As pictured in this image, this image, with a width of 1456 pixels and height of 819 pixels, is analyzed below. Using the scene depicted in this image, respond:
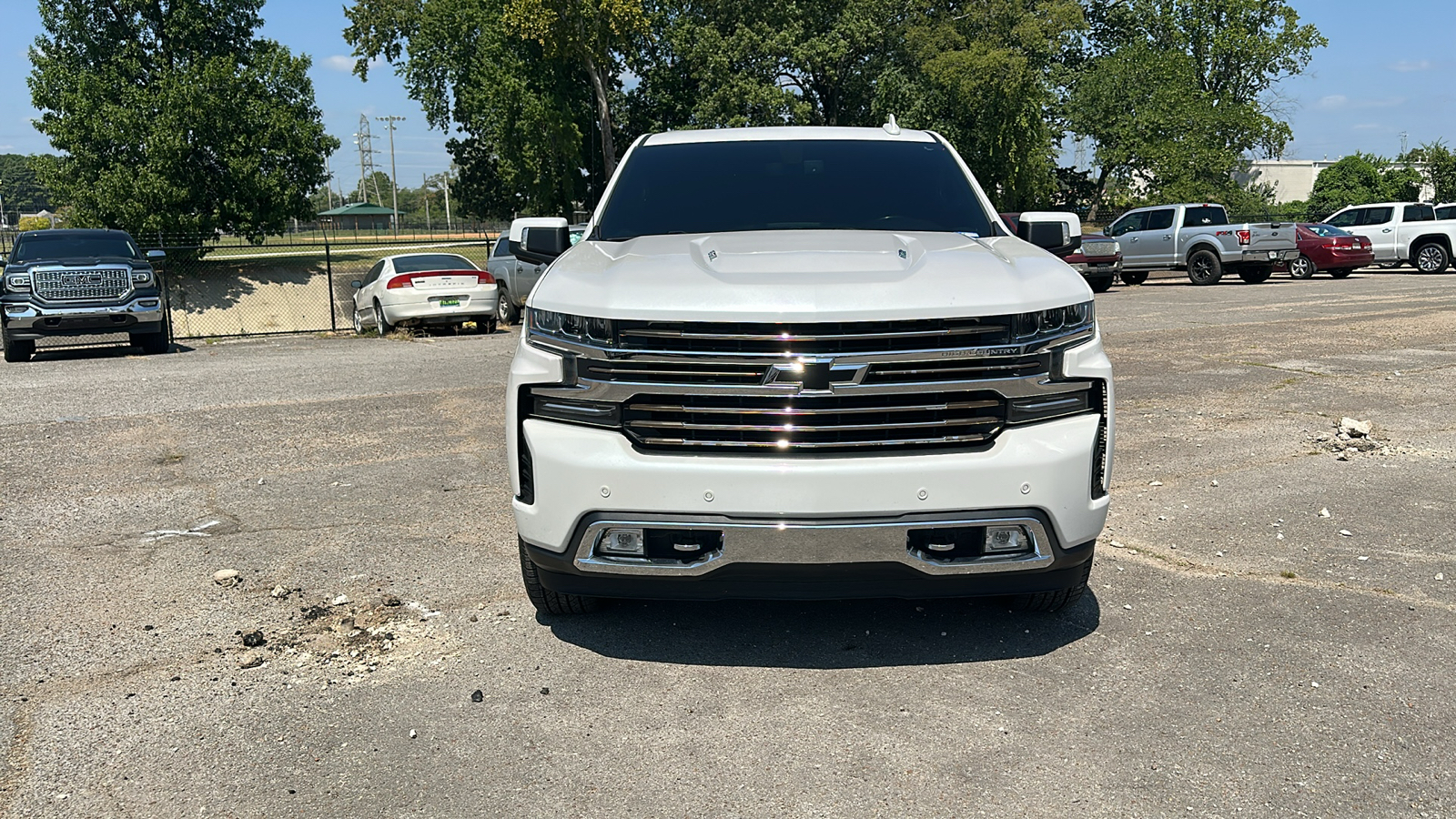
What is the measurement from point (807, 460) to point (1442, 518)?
4.01m

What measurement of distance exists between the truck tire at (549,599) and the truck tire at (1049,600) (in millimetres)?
1642

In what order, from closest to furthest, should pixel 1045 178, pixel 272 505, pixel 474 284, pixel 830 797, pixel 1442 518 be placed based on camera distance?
pixel 830 797, pixel 1442 518, pixel 272 505, pixel 474 284, pixel 1045 178

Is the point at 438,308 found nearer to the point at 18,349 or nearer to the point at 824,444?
→ the point at 18,349

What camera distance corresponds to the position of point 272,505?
20.8 ft

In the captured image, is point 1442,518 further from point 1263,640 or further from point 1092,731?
point 1092,731

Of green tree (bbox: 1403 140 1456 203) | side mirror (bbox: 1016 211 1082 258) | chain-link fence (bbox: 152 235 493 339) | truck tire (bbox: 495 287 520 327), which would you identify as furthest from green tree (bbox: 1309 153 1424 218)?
side mirror (bbox: 1016 211 1082 258)

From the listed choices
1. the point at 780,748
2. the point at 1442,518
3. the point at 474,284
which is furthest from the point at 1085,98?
the point at 780,748

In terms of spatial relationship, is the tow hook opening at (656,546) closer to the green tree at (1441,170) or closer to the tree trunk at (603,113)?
the tree trunk at (603,113)

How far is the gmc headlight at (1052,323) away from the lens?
359cm

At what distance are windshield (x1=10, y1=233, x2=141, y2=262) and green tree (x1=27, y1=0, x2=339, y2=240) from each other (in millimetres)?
16462

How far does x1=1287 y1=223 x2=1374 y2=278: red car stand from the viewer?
2634 centimetres

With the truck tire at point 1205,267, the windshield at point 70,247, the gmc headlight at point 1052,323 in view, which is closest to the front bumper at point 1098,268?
the truck tire at point 1205,267

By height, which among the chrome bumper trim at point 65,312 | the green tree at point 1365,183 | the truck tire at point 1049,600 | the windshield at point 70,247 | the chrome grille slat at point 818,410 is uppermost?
the green tree at point 1365,183

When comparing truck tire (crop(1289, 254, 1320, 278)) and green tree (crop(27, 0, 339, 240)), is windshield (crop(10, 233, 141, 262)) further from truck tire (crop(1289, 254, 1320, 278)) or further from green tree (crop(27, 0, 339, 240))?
truck tire (crop(1289, 254, 1320, 278))
